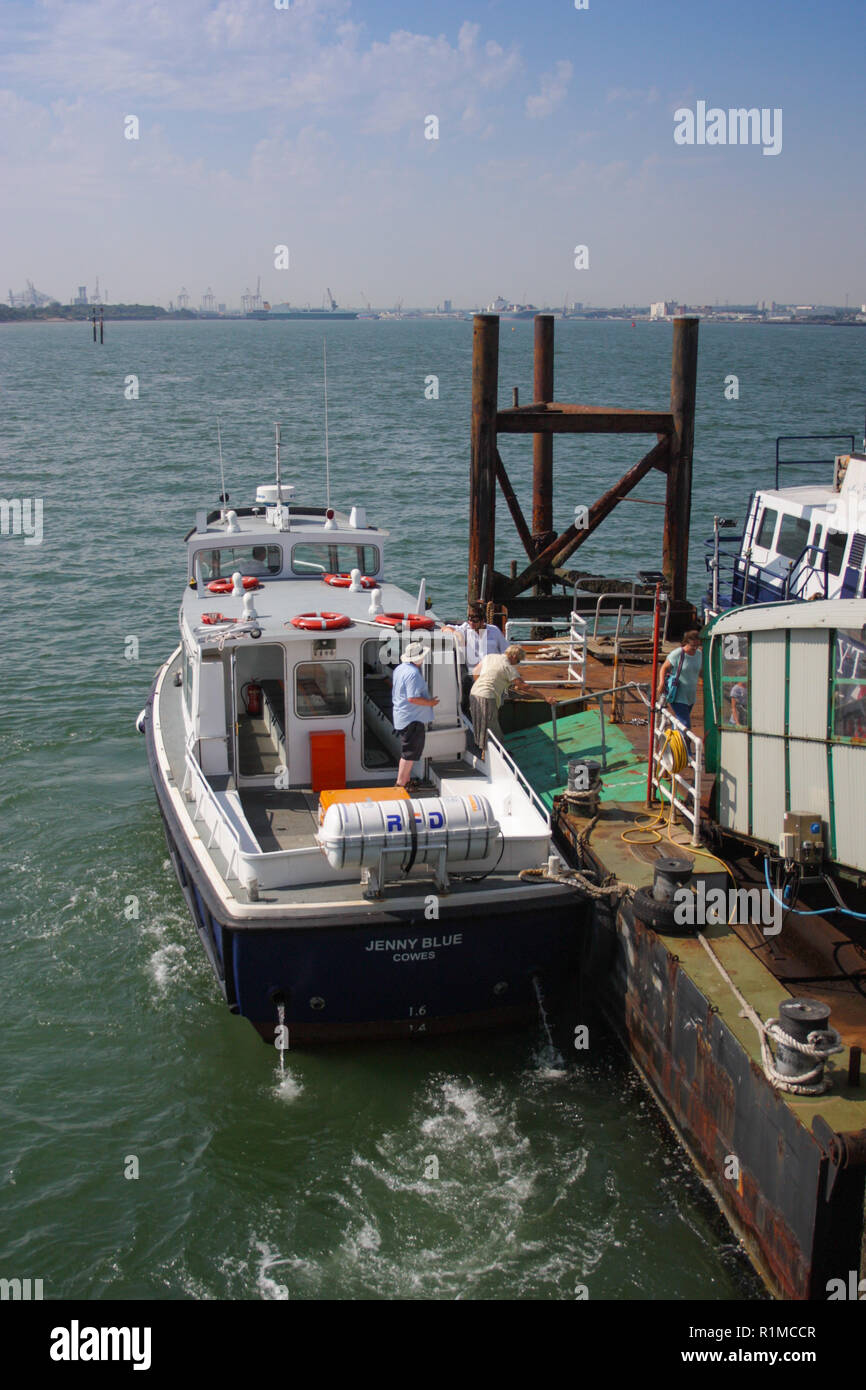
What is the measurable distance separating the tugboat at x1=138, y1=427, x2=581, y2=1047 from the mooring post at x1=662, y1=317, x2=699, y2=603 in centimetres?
564

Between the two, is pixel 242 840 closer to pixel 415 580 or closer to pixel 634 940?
pixel 634 940

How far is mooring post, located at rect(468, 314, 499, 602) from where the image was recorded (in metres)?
16.1

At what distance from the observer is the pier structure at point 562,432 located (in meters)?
16.2

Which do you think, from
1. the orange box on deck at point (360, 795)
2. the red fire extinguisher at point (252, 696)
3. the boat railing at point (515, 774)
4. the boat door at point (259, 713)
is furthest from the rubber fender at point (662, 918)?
the red fire extinguisher at point (252, 696)

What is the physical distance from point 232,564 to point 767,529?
7578 millimetres

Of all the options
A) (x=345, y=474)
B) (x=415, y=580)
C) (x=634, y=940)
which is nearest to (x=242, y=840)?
(x=634, y=940)

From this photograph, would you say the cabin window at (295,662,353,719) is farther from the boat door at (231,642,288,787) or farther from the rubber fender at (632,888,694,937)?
the rubber fender at (632,888,694,937)

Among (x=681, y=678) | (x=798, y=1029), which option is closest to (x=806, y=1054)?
(x=798, y=1029)

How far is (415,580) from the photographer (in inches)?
1046

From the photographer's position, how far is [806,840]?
901 centimetres

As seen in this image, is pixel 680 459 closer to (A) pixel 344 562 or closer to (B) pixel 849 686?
(A) pixel 344 562

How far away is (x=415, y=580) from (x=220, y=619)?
599 inches

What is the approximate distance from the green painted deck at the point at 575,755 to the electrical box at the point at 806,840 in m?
2.72

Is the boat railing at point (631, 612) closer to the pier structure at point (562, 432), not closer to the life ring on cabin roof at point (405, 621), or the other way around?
the pier structure at point (562, 432)
